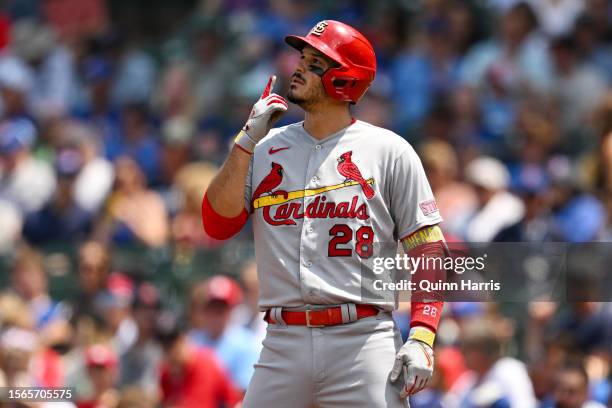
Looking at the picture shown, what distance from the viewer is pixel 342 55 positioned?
4812 mm

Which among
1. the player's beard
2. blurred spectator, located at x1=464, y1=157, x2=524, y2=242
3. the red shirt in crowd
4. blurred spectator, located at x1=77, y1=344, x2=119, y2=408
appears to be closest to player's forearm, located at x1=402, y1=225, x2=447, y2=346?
the player's beard

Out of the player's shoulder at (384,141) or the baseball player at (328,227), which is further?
the player's shoulder at (384,141)

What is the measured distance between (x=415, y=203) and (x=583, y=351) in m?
2.70

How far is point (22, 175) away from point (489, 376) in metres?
5.31

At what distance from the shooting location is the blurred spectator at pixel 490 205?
8.31m

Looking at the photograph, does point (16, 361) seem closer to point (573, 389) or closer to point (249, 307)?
point (249, 307)

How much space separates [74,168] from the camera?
418 inches

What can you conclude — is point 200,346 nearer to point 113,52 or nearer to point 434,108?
point 434,108

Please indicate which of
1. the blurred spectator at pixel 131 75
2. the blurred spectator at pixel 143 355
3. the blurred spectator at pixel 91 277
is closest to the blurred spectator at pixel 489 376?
the blurred spectator at pixel 143 355

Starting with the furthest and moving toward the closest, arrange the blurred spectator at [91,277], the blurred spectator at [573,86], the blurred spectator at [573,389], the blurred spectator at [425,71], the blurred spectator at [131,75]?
the blurred spectator at [131,75], the blurred spectator at [425,71], the blurred spectator at [573,86], the blurred spectator at [91,277], the blurred spectator at [573,389]

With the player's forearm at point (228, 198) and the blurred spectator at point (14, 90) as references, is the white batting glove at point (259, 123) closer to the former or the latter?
the player's forearm at point (228, 198)

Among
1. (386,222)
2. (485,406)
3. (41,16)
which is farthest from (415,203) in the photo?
(41,16)

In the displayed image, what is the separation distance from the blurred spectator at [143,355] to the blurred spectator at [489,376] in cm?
197

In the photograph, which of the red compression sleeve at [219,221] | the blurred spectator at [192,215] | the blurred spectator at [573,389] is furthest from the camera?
the blurred spectator at [192,215]
